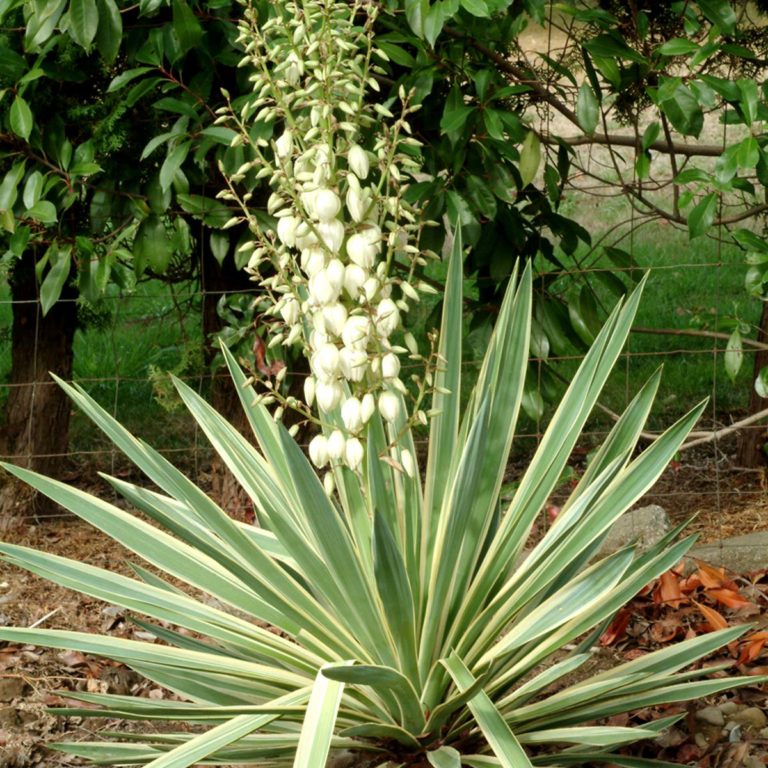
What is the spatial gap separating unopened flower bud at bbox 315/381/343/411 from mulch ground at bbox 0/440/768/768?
85 centimetres

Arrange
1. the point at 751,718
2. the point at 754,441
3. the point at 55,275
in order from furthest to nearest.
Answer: the point at 754,441 < the point at 55,275 < the point at 751,718

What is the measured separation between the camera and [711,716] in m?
2.77

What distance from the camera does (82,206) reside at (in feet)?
12.0

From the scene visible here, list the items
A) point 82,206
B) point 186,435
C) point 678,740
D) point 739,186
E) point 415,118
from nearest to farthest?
1. point 678,740
2. point 739,186
3. point 415,118
4. point 82,206
5. point 186,435

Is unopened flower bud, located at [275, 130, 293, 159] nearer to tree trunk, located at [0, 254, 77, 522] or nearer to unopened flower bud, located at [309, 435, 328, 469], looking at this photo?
unopened flower bud, located at [309, 435, 328, 469]

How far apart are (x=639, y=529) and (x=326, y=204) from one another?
1.94 metres

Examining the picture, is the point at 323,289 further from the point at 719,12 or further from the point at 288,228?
the point at 719,12

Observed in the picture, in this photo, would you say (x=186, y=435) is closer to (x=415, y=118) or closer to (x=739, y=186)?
(x=415, y=118)

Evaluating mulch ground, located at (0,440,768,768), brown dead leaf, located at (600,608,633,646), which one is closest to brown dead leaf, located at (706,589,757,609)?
mulch ground, located at (0,440,768,768)

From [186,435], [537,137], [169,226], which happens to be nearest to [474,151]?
[537,137]

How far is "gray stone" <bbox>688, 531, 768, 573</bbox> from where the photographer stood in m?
3.54

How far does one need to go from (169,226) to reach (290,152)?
153cm

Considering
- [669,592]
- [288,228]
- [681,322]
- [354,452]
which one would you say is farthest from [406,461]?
[681,322]

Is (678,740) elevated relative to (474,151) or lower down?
lower down
